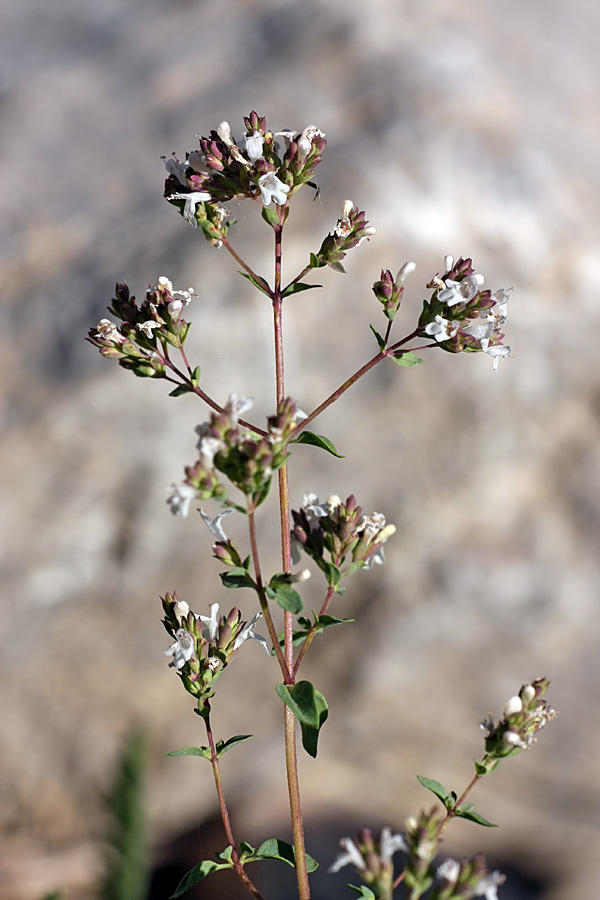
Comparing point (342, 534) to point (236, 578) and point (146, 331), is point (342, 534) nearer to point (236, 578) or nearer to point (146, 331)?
point (236, 578)

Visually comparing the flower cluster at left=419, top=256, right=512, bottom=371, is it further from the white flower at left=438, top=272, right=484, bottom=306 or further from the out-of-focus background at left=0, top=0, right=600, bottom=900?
the out-of-focus background at left=0, top=0, right=600, bottom=900

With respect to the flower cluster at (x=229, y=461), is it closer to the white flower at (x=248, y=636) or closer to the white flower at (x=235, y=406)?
the white flower at (x=235, y=406)

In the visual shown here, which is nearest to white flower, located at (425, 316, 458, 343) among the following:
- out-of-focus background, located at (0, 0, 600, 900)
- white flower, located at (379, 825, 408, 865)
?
white flower, located at (379, 825, 408, 865)

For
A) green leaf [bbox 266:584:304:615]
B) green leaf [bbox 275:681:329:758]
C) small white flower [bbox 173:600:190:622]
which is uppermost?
small white flower [bbox 173:600:190:622]

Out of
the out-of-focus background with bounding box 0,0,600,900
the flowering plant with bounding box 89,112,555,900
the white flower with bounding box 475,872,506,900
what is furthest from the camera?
the out-of-focus background with bounding box 0,0,600,900

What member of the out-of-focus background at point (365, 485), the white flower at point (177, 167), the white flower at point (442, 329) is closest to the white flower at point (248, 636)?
the white flower at point (442, 329)

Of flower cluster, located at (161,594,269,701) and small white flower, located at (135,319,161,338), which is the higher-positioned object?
small white flower, located at (135,319,161,338)
